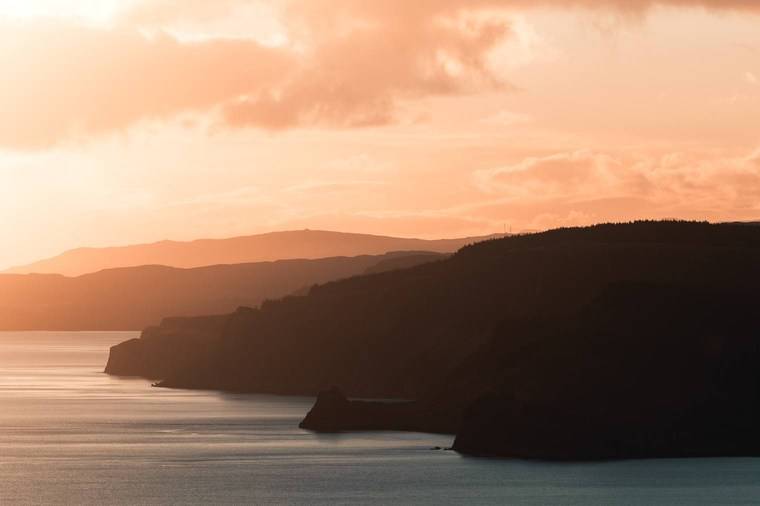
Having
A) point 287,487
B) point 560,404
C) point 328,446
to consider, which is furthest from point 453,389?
point 287,487

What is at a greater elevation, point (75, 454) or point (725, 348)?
point (725, 348)

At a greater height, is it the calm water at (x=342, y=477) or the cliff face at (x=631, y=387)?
the cliff face at (x=631, y=387)

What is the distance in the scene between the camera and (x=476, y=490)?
137375 mm

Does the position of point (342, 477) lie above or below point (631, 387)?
below

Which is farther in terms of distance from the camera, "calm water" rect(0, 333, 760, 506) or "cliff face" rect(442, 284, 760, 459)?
"cliff face" rect(442, 284, 760, 459)

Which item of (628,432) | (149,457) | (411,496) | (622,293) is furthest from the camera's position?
(622,293)

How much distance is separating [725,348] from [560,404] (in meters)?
19.2

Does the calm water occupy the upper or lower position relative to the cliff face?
lower

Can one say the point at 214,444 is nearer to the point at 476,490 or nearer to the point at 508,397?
the point at 508,397

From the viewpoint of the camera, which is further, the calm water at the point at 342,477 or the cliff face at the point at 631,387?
the cliff face at the point at 631,387

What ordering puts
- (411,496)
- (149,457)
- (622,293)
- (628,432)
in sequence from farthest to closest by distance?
1. (622,293)
2. (149,457)
3. (628,432)
4. (411,496)

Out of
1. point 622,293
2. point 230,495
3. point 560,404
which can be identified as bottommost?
point 230,495

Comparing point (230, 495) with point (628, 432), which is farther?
point (628, 432)

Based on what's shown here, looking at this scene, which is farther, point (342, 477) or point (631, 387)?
point (631, 387)
